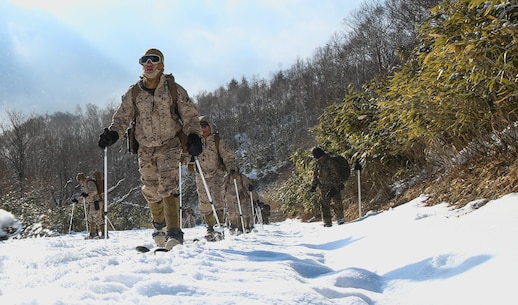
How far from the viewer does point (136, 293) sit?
1.88 metres

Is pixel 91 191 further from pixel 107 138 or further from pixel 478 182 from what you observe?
pixel 478 182

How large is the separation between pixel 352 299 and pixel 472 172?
12.4 ft

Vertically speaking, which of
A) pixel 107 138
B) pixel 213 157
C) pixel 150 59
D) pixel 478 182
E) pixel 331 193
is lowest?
pixel 478 182

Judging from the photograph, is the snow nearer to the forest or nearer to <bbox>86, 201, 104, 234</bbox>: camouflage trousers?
the forest

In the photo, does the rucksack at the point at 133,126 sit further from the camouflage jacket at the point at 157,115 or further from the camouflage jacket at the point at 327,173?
the camouflage jacket at the point at 327,173

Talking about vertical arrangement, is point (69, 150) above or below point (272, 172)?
above

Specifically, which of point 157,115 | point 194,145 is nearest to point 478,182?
point 194,145

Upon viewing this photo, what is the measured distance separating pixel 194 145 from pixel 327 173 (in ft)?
15.8

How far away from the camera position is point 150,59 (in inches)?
190

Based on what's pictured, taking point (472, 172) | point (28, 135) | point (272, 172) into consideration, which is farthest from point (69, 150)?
point (472, 172)

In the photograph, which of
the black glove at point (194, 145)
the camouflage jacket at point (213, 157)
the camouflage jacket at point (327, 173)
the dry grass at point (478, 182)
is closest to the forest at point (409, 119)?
the dry grass at point (478, 182)

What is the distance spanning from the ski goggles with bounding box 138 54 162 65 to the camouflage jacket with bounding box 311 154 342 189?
489 centimetres

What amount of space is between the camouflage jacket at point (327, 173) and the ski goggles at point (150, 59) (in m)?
4.89

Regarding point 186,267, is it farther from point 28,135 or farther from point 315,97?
point 315,97
